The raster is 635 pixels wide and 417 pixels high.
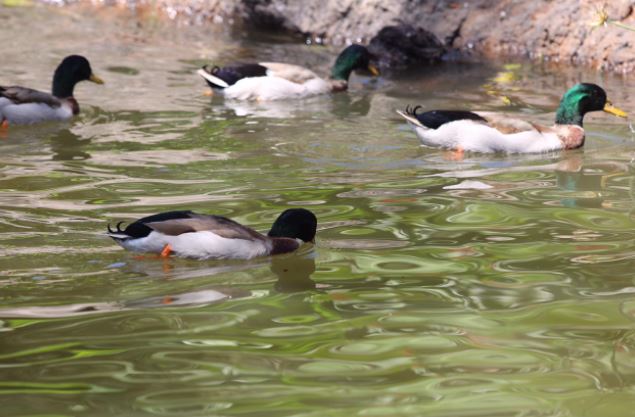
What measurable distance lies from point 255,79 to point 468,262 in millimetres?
7406

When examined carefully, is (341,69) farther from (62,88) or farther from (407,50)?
(62,88)

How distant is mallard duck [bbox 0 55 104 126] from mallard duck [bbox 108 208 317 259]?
17.6 ft

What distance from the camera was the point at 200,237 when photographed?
323 inches

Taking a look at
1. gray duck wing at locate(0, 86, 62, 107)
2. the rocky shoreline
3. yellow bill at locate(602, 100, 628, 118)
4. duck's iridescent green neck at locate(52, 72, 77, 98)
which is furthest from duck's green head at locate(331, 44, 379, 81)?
yellow bill at locate(602, 100, 628, 118)

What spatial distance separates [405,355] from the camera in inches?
255

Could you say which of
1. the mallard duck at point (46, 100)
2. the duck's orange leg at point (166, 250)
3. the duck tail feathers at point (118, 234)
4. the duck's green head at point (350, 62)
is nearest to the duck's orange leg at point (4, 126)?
the mallard duck at point (46, 100)

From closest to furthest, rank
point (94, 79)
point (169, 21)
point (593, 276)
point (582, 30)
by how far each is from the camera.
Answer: point (593, 276) < point (94, 79) < point (582, 30) < point (169, 21)

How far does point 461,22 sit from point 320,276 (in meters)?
10.9

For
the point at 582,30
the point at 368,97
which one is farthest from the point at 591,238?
the point at 582,30

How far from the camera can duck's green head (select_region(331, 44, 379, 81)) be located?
1603 centimetres

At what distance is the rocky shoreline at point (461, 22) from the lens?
16766mm

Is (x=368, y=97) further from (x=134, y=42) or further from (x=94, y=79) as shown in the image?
(x=134, y=42)

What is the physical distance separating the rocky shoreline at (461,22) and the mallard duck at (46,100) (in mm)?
4847

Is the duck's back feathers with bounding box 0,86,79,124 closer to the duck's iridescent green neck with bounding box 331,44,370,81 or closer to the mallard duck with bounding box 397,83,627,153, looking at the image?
the duck's iridescent green neck with bounding box 331,44,370,81
